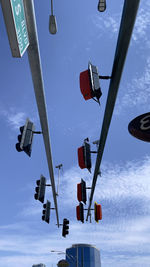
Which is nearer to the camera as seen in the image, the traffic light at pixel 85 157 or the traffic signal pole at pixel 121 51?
the traffic signal pole at pixel 121 51

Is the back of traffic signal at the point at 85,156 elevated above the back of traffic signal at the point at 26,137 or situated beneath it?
situated beneath

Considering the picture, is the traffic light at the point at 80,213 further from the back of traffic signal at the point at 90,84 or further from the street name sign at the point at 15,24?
the street name sign at the point at 15,24

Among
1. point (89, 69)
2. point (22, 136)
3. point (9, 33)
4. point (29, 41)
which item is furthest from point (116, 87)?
point (22, 136)

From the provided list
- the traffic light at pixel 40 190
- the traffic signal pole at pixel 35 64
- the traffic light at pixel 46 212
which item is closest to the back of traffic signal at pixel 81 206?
the traffic light at pixel 46 212

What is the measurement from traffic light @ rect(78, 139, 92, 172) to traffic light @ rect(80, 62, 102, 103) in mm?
4636

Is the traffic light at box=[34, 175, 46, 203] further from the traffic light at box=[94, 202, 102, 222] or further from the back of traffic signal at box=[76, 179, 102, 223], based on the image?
the traffic light at box=[94, 202, 102, 222]

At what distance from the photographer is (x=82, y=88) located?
167 inches

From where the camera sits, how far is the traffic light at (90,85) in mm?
4121

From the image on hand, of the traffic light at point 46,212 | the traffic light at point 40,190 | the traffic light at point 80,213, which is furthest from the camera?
the traffic light at point 80,213

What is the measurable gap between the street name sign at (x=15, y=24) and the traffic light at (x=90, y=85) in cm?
173

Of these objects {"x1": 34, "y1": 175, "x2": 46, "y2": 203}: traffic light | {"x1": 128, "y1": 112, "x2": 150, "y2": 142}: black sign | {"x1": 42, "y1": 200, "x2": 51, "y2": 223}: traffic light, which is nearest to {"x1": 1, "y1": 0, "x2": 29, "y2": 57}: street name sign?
{"x1": 128, "y1": 112, "x2": 150, "y2": 142}: black sign

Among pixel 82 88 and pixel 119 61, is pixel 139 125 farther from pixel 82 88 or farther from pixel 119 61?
pixel 119 61

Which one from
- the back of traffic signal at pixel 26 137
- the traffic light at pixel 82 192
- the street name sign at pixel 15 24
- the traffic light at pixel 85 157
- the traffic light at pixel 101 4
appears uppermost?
the traffic light at pixel 101 4

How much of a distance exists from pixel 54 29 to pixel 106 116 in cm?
215
